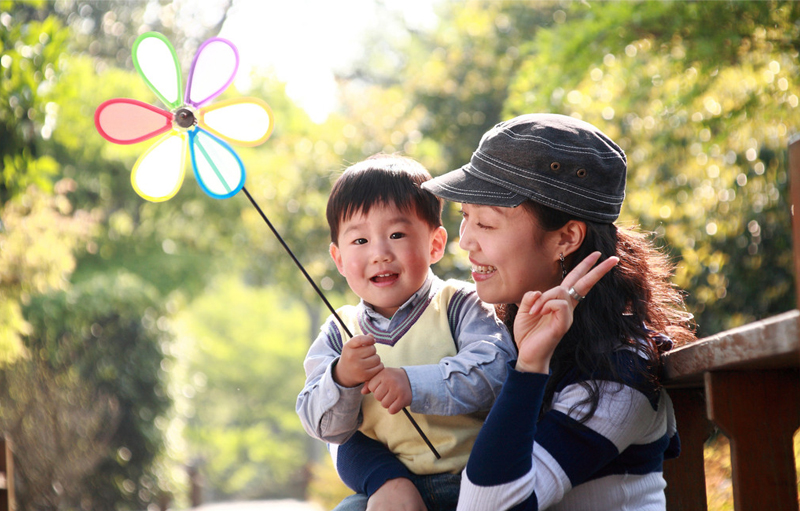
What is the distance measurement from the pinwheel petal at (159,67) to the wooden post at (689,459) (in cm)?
159

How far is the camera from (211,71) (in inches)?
83.6

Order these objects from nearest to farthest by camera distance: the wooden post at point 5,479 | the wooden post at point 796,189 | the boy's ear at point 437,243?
the wooden post at point 796,189, the boy's ear at point 437,243, the wooden post at point 5,479

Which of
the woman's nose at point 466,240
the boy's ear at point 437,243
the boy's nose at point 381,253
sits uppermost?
the boy's nose at point 381,253

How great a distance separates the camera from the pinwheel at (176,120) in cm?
205

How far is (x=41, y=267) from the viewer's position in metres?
7.32

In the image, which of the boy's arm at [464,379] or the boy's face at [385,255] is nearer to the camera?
the boy's arm at [464,379]

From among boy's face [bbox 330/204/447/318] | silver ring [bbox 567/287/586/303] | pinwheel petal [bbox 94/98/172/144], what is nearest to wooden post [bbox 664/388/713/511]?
silver ring [bbox 567/287/586/303]

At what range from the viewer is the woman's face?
1.78 meters

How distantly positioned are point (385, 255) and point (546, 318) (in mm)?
650

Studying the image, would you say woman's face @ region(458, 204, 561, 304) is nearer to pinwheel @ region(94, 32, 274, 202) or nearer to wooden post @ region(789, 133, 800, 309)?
pinwheel @ region(94, 32, 274, 202)

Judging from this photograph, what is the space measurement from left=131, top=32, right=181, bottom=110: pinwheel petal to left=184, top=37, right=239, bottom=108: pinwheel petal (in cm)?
4

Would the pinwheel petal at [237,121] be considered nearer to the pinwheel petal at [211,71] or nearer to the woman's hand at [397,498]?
the pinwheel petal at [211,71]

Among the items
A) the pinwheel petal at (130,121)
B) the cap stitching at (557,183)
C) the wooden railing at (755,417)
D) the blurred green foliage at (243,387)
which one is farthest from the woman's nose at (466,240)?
the blurred green foliage at (243,387)

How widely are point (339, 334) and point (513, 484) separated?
0.85 m
